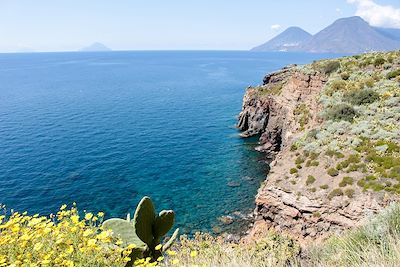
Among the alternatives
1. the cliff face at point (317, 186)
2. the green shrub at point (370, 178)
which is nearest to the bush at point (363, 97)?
the cliff face at point (317, 186)

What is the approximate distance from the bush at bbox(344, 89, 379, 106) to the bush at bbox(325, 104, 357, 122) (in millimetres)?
1877

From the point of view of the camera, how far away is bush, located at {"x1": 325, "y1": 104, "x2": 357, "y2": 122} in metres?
33.8

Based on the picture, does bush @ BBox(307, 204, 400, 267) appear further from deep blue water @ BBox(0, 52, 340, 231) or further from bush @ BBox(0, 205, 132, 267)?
deep blue water @ BBox(0, 52, 340, 231)

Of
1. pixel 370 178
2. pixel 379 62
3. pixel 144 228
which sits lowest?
pixel 370 178

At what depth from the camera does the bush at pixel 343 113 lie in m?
33.8

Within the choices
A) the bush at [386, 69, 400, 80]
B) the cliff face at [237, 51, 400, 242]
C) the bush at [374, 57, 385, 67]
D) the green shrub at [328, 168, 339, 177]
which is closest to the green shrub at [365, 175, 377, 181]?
the cliff face at [237, 51, 400, 242]

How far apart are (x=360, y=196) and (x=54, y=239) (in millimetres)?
21932

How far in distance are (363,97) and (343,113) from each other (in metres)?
3.89

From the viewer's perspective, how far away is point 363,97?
118ft

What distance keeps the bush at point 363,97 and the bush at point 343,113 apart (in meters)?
1.88

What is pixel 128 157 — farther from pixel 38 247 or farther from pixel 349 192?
pixel 38 247

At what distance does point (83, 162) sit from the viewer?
50219 mm

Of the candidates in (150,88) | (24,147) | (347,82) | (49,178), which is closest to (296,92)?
(347,82)

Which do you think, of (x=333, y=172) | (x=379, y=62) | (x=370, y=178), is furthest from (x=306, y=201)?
(x=379, y=62)
